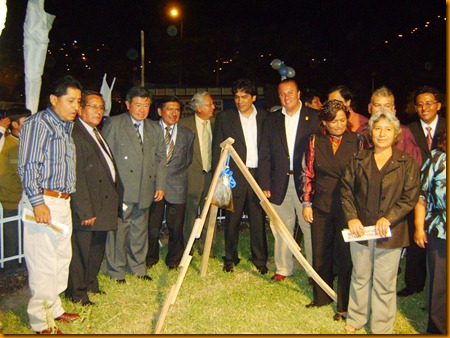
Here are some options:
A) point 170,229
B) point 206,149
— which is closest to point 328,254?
point 170,229

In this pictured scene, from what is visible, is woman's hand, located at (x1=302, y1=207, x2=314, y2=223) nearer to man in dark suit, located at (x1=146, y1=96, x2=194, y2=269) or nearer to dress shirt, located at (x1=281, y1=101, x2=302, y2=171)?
dress shirt, located at (x1=281, y1=101, x2=302, y2=171)

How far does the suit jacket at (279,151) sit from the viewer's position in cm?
560

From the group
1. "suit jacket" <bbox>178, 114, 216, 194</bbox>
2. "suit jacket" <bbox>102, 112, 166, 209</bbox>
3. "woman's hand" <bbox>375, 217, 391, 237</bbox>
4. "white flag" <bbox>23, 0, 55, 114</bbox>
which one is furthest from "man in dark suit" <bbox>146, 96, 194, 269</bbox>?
"woman's hand" <bbox>375, 217, 391, 237</bbox>

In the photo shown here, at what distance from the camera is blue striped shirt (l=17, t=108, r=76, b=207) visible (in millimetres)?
4004

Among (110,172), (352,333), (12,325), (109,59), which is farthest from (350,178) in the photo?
(109,59)

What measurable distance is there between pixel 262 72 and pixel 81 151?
17.8 m

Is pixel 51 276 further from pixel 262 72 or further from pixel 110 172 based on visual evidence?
pixel 262 72

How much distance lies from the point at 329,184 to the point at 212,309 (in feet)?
5.80

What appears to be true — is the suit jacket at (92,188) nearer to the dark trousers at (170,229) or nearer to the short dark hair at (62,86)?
the short dark hair at (62,86)

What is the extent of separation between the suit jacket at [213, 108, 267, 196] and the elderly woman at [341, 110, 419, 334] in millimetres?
A: 1939

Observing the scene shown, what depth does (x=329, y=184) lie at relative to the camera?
4.67 metres

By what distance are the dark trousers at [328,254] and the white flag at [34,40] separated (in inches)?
149

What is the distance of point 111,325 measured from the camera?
15.0ft

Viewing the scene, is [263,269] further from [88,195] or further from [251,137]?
[88,195]
